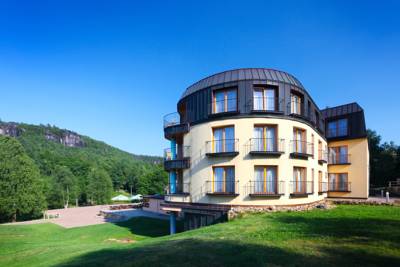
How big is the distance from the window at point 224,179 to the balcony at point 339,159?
15.5 metres

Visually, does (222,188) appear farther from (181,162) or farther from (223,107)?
(223,107)

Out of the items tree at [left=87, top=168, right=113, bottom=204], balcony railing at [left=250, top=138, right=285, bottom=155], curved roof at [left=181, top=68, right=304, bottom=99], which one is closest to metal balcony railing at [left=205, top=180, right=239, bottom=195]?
balcony railing at [left=250, top=138, right=285, bottom=155]

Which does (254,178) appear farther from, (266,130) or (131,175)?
(131,175)

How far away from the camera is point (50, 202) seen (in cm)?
6022

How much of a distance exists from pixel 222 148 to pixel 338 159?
1630cm

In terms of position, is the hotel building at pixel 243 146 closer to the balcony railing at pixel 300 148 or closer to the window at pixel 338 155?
the balcony railing at pixel 300 148

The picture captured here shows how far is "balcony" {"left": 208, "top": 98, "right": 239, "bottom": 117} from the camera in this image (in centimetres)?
1705

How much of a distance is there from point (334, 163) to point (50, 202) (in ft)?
206

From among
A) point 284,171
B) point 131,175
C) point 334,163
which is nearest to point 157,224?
point 284,171

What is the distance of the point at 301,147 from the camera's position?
18.5m

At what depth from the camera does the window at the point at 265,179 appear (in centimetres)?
1630

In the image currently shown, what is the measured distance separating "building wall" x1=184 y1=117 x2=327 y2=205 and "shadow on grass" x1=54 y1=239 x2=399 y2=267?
25.0 ft

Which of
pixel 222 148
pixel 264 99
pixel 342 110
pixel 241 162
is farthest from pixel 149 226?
pixel 342 110

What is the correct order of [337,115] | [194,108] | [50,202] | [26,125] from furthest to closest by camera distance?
[26,125]
[50,202]
[337,115]
[194,108]
